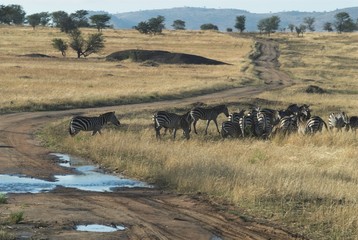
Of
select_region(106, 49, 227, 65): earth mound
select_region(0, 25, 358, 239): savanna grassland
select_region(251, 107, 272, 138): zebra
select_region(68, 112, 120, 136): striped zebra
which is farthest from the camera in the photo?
select_region(106, 49, 227, 65): earth mound

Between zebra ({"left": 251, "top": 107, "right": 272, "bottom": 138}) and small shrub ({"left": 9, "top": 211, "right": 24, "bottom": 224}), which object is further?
zebra ({"left": 251, "top": 107, "right": 272, "bottom": 138})

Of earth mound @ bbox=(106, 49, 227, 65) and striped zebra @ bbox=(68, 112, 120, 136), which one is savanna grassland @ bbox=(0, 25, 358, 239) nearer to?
striped zebra @ bbox=(68, 112, 120, 136)

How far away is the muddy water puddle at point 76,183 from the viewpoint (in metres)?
15.7

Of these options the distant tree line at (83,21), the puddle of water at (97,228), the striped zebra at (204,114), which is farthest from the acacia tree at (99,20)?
the puddle of water at (97,228)

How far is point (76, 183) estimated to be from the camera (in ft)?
54.4

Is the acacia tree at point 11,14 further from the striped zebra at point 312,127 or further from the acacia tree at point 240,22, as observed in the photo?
the striped zebra at point 312,127

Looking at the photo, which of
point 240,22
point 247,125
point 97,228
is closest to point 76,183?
point 97,228

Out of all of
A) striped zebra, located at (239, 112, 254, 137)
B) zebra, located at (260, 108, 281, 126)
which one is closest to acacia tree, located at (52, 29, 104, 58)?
zebra, located at (260, 108, 281, 126)

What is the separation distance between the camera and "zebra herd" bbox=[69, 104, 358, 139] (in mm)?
26172

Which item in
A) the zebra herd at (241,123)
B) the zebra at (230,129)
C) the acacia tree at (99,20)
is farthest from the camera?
the acacia tree at (99,20)

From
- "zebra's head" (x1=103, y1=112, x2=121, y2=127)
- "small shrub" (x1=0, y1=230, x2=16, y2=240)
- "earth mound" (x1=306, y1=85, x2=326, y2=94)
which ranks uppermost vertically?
"small shrub" (x1=0, y1=230, x2=16, y2=240)

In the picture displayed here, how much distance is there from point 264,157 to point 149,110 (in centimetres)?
1701

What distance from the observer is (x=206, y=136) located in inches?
1125

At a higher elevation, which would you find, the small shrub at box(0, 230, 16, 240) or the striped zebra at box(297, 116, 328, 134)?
the small shrub at box(0, 230, 16, 240)
